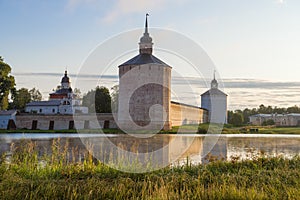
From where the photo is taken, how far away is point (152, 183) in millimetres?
5508

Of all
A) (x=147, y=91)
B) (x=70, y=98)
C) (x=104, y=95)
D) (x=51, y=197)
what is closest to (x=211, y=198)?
(x=51, y=197)

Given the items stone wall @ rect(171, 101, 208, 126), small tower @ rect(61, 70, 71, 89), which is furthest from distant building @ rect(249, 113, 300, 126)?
small tower @ rect(61, 70, 71, 89)

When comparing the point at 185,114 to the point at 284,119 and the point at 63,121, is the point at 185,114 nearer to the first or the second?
the point at 63,121

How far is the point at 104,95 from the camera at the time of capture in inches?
1999

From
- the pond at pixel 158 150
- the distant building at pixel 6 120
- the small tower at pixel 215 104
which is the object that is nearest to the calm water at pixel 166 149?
the pond at pixel 158 150

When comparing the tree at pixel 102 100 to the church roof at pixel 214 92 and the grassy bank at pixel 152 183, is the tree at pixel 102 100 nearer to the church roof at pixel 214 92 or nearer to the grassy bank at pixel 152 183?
the church roof at pixel 214 92

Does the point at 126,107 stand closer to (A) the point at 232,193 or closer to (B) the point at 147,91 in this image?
(B) the point at 147,91

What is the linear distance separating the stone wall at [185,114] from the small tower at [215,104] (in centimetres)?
460

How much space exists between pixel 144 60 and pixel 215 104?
33.7 metres

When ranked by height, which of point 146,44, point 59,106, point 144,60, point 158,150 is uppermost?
point 146,44

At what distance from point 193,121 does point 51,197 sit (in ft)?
170

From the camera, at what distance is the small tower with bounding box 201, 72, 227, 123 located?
68562 mm

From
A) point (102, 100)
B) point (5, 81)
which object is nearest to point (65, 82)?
point (102, 100)

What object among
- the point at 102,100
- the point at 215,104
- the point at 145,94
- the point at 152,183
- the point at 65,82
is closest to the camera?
the point at 152,183
